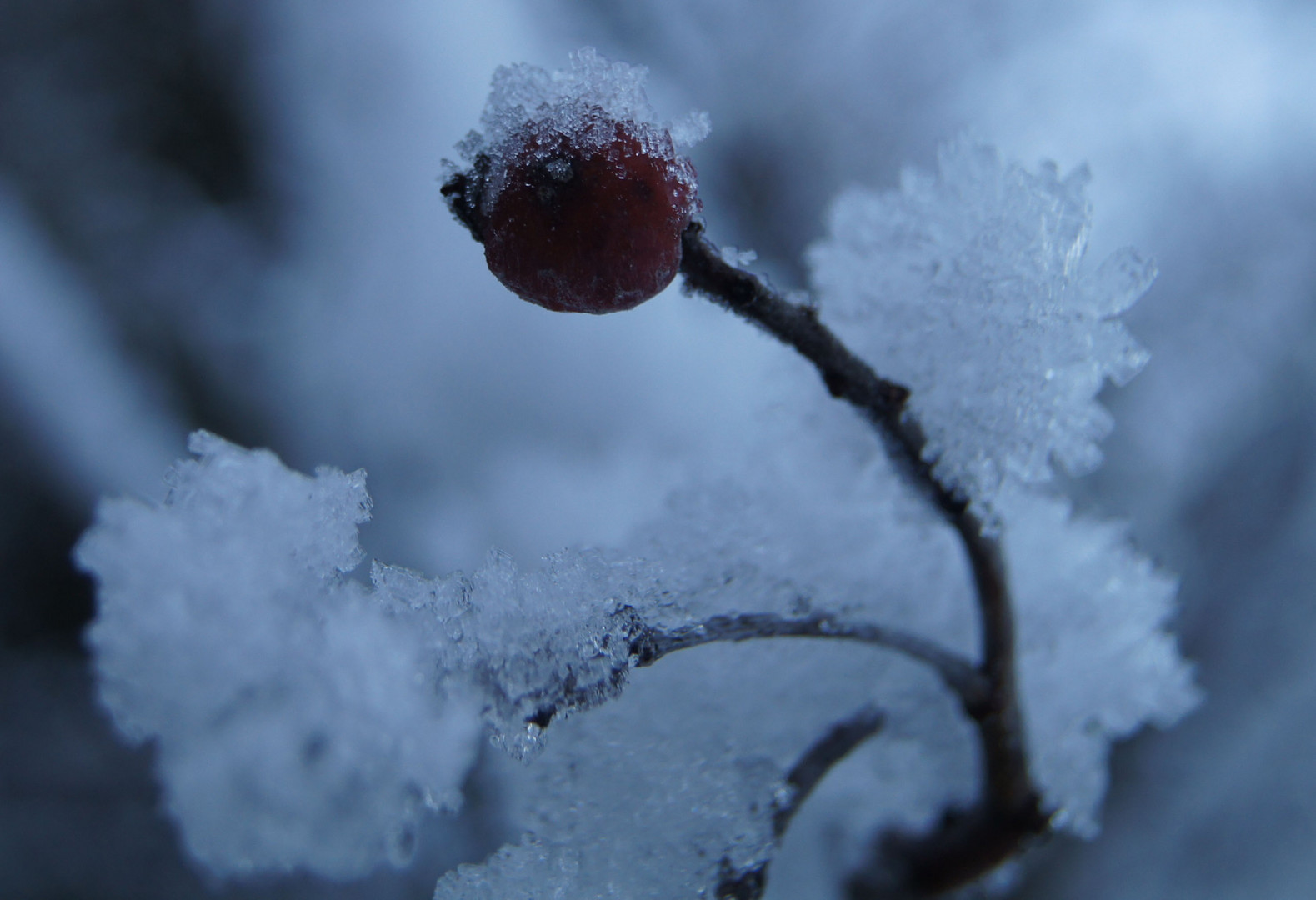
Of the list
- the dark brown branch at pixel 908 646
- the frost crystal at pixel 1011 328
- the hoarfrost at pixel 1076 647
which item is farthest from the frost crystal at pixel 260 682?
the hoarfrost at pixel 1076 647

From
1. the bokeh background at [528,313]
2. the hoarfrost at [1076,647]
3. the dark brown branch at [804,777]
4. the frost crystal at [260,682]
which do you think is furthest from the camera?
the bokeh background at [528,313]

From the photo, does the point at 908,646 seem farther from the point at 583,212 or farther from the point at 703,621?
the point at 583,212

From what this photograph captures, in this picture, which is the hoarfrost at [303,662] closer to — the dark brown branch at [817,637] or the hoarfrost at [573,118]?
the dark brown branch at [817,637]

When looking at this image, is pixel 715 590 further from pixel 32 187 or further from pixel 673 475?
pixel 32 187

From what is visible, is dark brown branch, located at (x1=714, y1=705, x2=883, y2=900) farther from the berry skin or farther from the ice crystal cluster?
the berry skin

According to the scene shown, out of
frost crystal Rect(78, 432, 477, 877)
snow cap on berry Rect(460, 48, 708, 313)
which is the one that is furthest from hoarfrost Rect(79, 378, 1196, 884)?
snow cap on berry Rect(460, 48, 708, 313)

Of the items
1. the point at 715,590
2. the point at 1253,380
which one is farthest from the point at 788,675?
the point at 1253,380
